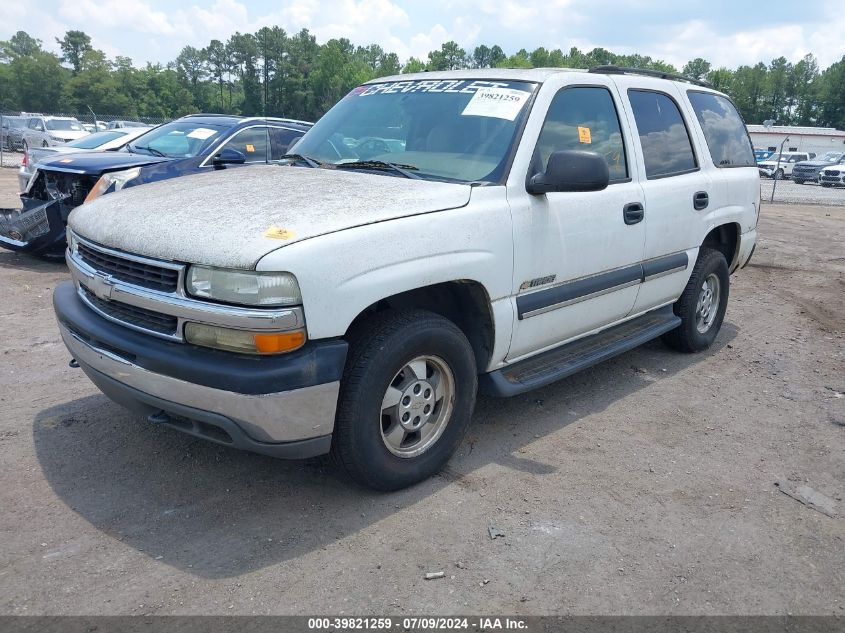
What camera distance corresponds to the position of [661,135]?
495cm

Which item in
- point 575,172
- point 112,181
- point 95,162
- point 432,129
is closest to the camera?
point 575,172

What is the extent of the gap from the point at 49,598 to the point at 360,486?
52.6 inches

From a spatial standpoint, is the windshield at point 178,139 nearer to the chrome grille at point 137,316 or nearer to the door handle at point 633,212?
the chrome grille at point 137,316

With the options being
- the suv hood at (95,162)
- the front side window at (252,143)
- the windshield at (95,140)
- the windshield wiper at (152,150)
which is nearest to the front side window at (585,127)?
the front side window at (252,143)

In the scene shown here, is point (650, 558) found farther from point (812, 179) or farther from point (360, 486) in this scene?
point (812, 179)

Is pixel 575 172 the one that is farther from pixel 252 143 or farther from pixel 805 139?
pixel 805 139

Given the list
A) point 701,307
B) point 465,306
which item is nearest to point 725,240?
point 701,307

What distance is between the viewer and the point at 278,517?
3.23 meters

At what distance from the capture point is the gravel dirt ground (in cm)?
275

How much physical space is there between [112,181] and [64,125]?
26289 millimetres

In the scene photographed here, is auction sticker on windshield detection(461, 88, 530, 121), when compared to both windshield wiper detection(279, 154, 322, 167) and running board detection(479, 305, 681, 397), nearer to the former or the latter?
windshield wiper detection(279, 154, 322, 167)

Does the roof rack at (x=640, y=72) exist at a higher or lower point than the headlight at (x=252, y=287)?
higher

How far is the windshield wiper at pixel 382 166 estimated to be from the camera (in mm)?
3814

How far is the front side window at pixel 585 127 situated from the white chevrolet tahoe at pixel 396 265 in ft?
0.05
